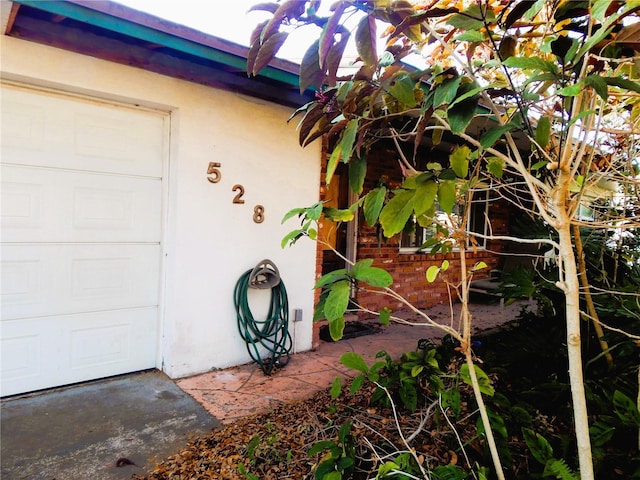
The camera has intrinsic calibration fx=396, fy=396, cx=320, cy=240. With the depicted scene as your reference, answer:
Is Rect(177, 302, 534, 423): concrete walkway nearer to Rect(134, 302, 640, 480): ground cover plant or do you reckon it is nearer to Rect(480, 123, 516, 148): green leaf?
Rect(134, 302, 640, 480): ground cover plant

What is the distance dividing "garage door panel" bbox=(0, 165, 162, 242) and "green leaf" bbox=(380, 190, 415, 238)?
2681 mm

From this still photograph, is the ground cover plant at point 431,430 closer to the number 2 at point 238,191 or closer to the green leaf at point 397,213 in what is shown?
the green leaf at point 397,213

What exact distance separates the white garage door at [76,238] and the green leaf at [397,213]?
8.85ft

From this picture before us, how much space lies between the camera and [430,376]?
250 cm

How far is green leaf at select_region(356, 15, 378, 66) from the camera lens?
1.40 m

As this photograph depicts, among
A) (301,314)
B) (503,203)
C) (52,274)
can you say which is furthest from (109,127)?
(503,203)

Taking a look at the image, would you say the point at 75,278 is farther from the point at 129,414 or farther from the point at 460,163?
the point at 460,163

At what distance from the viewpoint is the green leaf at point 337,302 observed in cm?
127

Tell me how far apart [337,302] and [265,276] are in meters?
2.72

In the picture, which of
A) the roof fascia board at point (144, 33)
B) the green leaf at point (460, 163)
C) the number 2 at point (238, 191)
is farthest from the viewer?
the number 2 at point (238, 191)

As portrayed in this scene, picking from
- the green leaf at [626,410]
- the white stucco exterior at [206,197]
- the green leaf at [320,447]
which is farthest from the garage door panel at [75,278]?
the green leaf at [626,410]

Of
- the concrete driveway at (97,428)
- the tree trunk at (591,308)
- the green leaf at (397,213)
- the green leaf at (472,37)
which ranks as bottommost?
the concrete driveway at (97,428)

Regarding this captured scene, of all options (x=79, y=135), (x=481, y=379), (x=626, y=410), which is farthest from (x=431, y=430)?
(x=79, y=135)

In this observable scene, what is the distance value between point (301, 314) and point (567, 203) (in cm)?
306
